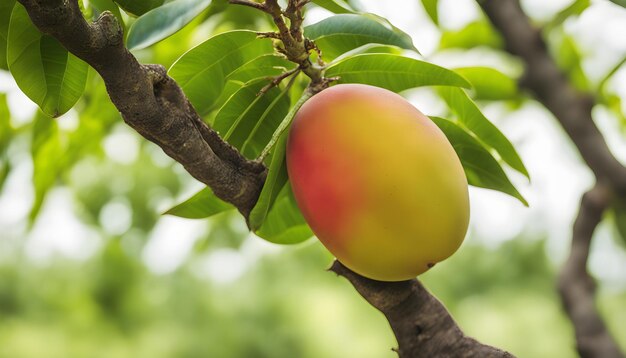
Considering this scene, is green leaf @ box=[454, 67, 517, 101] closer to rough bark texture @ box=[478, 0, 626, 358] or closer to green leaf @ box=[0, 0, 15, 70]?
rough bark texture @ box=[478, 0, 626, 358]

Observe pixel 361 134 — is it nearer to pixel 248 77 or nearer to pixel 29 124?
pixel 248 77

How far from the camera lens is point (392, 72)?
40 cm

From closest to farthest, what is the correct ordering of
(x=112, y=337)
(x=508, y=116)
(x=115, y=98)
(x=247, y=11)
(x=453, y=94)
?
(x=115, y=98), (x=453, y=94), (x=247, y=11), (x=508, y=116), (x=112, y=337)

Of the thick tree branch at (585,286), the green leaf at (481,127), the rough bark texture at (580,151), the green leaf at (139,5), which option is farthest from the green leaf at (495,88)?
the green leaf at (139,5)

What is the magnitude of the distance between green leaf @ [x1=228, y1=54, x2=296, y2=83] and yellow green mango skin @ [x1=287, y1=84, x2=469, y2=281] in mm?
48

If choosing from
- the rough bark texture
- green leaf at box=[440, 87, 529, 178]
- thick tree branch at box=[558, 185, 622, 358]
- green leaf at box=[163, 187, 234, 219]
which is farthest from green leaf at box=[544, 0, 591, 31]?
green leaf at box=[163, 187, 234, 219]

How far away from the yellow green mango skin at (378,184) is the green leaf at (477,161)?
0.16 feet

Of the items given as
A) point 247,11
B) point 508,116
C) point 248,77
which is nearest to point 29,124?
point 247,11

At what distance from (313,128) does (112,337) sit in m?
1.59

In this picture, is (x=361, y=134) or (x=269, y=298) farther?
(x=269, y=298)

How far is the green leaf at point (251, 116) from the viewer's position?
0.40m

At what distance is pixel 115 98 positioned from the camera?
32 cm

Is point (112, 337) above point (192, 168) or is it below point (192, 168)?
below

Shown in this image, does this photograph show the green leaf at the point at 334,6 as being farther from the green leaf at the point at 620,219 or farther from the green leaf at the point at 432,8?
the green leaf at the point at 620,219
